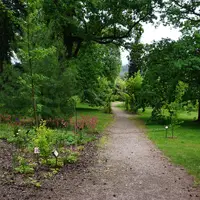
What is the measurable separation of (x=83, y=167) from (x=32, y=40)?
5.42 m

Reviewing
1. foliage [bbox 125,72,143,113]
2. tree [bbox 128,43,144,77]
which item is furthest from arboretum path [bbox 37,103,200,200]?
foliage [bbox 125,72,143,113]

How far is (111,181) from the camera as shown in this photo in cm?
626

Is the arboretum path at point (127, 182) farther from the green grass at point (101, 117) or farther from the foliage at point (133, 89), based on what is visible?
the foliage at point (133, 89)

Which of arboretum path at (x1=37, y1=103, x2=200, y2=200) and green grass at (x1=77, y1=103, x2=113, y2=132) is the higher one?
arboretum path at (x1=37, y1=103, x2=200, y2=200)

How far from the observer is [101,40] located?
2303 cm

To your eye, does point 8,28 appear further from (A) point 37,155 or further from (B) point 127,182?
(B) point 127,182

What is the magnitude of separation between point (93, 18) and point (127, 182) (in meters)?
16.0

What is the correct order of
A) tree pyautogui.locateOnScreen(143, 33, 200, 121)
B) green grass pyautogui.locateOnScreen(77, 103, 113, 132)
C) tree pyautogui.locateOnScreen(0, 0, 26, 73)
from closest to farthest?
tree pyautogui.locateOnScreen(143, 33, 200, 121) < tree pyautogui.locateOnScreen(0, 0, 26, 73) < green grass pyautogui.locateOnScreen(77, 103, 113, 132)

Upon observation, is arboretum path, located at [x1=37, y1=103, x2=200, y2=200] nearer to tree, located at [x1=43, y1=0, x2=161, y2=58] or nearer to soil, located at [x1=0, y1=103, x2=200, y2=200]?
soil, located at [x1=0, y1=103, x2=200, y2=200]

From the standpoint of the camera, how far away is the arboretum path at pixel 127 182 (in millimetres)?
5312

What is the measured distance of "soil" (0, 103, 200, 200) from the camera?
523 cm

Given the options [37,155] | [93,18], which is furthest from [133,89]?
[37,155]

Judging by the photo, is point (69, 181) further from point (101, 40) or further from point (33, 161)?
point (101, 40)

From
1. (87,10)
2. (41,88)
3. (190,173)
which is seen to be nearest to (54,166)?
(190,173)
